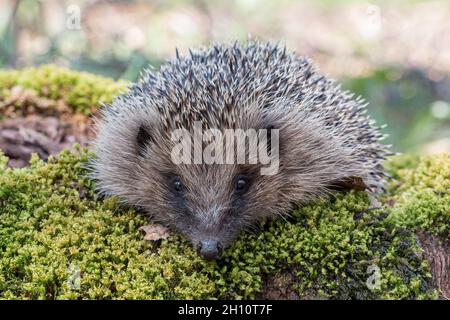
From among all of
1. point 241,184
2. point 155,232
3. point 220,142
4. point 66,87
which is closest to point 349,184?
point 241,184

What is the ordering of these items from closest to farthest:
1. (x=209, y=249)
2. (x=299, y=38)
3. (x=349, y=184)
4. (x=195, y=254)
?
(x=209, y=249) < (x=195, y=254) < (x=349, y=184) < (x=299, y=38)

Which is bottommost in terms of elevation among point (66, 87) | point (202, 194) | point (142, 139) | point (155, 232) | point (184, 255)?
point (184, 255)

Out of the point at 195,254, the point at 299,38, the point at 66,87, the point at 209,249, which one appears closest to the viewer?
the point at 209,249

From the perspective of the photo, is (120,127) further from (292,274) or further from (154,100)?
(292,274)

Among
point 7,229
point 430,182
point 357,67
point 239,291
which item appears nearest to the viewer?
point 239,291

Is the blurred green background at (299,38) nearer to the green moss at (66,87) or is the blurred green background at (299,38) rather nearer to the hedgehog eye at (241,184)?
the green moss at (66,87)

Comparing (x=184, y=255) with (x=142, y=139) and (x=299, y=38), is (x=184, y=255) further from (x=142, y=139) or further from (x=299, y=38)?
(x=299, y=38)

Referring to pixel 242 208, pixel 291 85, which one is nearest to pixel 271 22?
pixel 291 85
